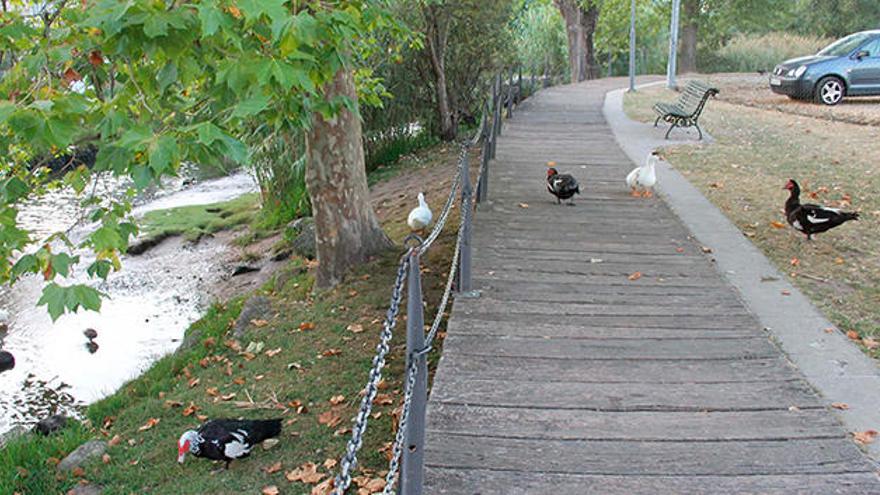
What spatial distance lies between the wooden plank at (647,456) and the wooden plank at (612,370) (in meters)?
0.69

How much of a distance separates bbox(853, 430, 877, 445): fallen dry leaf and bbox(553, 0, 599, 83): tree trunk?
96.0 feet

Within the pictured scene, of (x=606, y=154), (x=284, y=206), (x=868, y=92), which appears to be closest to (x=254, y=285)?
(x=284, y=206)

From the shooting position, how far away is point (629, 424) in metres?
4.30

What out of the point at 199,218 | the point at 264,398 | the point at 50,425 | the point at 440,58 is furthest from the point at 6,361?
the point at 440,58

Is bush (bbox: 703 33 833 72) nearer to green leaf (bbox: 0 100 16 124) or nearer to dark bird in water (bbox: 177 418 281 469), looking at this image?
dark bird in water (bbox: 177 418 281 469)

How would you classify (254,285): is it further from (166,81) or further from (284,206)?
(166,81)

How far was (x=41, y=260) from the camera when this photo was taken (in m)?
3.88

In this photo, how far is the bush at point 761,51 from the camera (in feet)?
116

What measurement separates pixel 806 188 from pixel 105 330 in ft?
32.0

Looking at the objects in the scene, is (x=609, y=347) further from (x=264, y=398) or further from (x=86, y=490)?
(x=86, y=490)

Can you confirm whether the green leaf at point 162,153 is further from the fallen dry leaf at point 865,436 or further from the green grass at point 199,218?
the green grass at point 199,218

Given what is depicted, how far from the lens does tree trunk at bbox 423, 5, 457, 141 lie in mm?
15008

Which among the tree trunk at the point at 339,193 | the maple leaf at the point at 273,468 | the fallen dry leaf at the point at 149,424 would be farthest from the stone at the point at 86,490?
the tree trunk at the point at 339,193

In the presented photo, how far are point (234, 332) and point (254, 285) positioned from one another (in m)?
3.63
